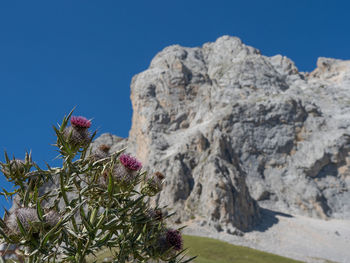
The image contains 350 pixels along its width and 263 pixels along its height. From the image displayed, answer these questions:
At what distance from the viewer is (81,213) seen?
3.56 metres

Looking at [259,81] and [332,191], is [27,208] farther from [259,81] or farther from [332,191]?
[259,81]

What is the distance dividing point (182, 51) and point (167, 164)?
96749mm

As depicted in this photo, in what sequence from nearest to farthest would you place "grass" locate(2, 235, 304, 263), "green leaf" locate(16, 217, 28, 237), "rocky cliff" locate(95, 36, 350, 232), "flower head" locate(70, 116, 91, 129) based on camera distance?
"green leaf" locate(16, 217, 28, 237) → "flower head" locate(70, 116, 91, 129) → "grass" locate(2, 235, 304, 263) → "rocky cliff" locate(95, 36, 350, 232)

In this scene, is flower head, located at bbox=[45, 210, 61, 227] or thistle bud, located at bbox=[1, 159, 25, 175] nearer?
flower head, located at bbox=[45, 210, 61, 227]

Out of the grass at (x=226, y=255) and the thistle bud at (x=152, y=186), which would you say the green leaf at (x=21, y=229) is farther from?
the grass at (x=226, y=255)

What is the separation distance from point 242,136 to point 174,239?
11397 cm

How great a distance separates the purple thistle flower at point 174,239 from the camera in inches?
181

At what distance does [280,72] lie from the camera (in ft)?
532

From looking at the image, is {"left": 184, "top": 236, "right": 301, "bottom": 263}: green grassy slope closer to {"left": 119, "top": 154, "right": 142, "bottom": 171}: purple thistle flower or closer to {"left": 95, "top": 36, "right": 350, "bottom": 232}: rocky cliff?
{"left": 95, "top": 36, "right": 350, "bottom": 232}: rocky cliff

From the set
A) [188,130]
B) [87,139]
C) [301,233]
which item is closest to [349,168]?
[301,233]

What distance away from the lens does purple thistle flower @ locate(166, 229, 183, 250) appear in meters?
4.59

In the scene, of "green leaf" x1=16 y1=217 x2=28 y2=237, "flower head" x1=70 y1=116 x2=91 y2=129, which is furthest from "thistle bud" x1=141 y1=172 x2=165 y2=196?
"green leaf" x1=16 y1=217 x2=28 y2=237

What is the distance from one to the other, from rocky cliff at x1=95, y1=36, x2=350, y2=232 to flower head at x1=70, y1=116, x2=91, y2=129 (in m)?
66.0

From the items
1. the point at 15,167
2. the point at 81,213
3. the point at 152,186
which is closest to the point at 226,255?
the point at 152,186
